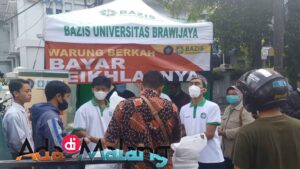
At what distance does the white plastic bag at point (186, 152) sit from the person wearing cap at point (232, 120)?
1.06 metres

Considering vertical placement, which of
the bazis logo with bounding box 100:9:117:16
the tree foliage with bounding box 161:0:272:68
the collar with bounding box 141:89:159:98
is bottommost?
the collar with bounding box 141:89:159:98

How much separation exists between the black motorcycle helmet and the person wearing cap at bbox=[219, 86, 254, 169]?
8.29 feet

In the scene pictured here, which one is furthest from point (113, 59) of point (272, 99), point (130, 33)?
point (272, 99)

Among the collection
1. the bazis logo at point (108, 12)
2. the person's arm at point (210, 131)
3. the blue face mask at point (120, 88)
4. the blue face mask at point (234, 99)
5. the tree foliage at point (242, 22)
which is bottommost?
the person's arm at point (210, 131)

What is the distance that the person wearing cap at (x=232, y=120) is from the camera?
501 centimetres

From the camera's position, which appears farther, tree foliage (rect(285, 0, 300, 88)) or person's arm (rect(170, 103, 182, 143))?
tree foliage (rect(285, 0, 300, 88))

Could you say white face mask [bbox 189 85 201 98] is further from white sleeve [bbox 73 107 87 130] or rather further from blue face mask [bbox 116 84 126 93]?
blue face mask [bbox 116 84 126 93]

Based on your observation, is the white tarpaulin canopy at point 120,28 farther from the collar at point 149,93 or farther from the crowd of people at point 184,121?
the collar at point 149,93

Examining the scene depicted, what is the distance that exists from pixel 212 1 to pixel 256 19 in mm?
2156

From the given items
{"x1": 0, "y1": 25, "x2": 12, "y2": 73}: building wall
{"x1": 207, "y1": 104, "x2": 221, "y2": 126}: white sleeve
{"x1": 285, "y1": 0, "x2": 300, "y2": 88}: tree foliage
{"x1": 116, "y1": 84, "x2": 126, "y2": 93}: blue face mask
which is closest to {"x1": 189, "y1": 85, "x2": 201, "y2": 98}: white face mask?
{"x1": 207, "y1": 104, "x2": 221, "y2": 126}: white sleeve

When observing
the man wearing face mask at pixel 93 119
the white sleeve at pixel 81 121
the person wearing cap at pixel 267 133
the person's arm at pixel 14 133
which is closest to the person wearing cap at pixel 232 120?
the man wearing face mask at pixel 93 119

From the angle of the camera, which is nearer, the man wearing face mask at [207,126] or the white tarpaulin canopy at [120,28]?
the man wearing face mask at [207,126]

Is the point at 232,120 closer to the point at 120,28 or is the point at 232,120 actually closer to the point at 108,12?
the point at 120,28

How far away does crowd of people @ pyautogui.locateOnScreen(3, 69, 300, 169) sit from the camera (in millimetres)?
2441
